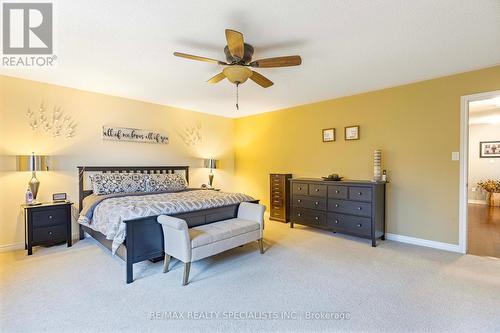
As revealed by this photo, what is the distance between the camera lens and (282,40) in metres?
2.65

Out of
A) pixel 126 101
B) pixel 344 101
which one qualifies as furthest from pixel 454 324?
pixel 126 101

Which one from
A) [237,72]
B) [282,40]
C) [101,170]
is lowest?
[101,170]

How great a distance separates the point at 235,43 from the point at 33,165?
11.9 ft

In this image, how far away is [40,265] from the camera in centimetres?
309

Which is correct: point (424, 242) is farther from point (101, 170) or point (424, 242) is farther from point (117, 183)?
point (101, 170)

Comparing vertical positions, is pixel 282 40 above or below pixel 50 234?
above

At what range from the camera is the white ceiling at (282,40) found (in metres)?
2.12

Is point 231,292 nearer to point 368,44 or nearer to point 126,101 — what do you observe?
point 368,44

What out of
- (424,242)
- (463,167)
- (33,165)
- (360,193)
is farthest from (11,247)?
(463,167)

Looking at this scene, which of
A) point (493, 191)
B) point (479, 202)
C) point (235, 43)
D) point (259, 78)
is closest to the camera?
point (235, 43)

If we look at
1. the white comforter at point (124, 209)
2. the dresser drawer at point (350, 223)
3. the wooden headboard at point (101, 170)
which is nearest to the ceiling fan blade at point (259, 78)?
the white comforter at point (124, 209)

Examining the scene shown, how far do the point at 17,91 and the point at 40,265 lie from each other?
265cm

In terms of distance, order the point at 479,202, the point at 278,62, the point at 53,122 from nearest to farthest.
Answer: the point at 278,62 < the point at 53,122 < the point at 479,202

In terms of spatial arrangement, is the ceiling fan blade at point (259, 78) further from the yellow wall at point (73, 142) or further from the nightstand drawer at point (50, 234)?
the nightstand drawer at point (50, 234)
